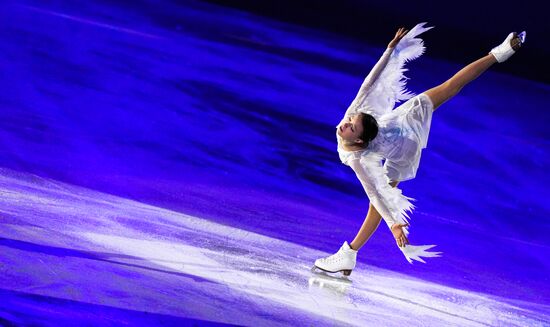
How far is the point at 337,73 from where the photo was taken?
7566 mm

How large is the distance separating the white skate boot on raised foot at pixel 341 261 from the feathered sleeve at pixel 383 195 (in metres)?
0.33

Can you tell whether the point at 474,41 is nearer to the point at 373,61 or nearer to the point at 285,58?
the point at 373,61

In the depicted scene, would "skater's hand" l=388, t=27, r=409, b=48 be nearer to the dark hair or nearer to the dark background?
the dark hair

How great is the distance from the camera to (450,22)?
870 cm

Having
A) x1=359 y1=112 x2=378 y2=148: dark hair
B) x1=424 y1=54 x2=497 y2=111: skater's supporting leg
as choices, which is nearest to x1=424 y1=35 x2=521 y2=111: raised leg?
x1=424 y1=54 x2=497 y2=111: skater's supporting leg


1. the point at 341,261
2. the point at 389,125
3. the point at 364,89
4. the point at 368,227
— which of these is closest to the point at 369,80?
the point at 364,89

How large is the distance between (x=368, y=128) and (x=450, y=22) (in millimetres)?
5109

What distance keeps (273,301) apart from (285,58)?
14.9 ft

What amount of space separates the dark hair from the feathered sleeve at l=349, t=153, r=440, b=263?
75 millimetres

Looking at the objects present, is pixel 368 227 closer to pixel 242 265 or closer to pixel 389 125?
pixel 389 125

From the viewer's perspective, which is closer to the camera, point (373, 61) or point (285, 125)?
point (285, 125)

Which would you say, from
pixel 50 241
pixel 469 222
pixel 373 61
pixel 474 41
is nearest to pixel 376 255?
pixel 469 222

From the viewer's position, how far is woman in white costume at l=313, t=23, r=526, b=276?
3881 millimetres

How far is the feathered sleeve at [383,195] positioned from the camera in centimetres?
372
